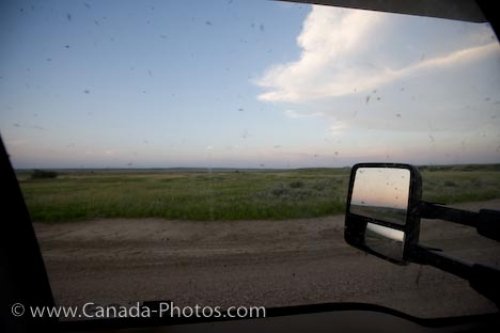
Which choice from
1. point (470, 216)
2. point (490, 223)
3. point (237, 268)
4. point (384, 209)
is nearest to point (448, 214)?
point (470, 216)

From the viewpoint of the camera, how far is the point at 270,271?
8.43 feet

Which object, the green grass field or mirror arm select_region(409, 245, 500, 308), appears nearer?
mirror arm select_region(409, 245, 500, 308)

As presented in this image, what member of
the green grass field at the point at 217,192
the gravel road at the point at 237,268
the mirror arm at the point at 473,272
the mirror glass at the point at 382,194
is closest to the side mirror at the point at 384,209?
the mirror glass at the point at 382,194

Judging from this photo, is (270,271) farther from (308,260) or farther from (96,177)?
(96,177)

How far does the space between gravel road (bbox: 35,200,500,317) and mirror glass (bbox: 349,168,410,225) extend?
572 mm

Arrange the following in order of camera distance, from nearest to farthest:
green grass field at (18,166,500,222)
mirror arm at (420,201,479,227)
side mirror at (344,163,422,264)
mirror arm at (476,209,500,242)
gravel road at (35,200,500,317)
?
mirror arm at (476,209,500,242), mirror arm at (420,201,479,227), side mirror at (344,163,422,264), gravel road at (35,200,500,317), green grass field at (18,166,500,222)

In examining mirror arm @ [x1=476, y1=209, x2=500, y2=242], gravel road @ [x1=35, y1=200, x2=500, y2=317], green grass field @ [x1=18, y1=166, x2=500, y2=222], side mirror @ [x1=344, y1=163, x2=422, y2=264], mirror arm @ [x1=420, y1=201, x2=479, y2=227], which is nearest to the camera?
mirror arm @ [x1=476, y1=209, x2=500, y2=242]

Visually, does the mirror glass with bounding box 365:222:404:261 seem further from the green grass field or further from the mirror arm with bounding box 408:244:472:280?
the green grass field

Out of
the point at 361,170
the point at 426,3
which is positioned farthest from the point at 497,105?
the point at 361,170

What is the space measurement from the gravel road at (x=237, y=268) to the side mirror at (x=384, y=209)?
0.41m

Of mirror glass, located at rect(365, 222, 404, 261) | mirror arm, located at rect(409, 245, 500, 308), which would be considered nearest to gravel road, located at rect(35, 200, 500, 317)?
mirror glass, located at rect(365, 222, 404, 261)

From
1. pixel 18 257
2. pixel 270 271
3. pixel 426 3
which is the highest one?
pixel 426 3

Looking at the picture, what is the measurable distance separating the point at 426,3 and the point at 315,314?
73.4 inches

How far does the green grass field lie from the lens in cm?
233
